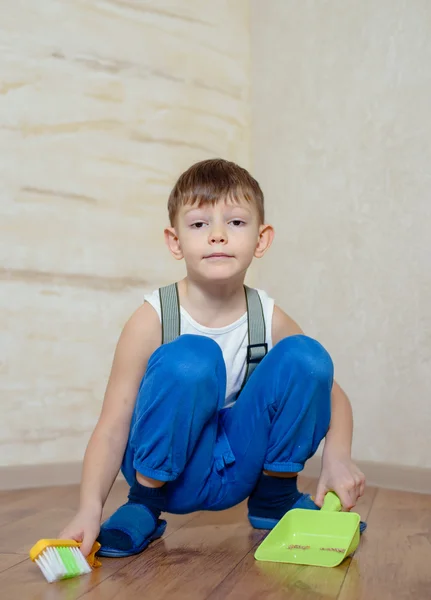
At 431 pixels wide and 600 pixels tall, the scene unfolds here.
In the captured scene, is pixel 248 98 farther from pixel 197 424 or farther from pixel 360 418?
pixel 197 424

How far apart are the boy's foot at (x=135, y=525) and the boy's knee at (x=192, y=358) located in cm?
17

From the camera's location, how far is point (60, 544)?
0.81 m

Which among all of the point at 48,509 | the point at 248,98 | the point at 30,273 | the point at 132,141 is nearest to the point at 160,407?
the point at 48,509

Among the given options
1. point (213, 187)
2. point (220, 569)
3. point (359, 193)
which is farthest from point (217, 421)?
point (359, 193)

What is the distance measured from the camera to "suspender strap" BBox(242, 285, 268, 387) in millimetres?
1077

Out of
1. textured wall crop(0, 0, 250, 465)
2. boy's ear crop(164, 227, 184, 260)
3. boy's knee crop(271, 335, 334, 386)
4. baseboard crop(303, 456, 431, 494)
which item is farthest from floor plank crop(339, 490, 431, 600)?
textured wall crop(0, 0, 250, 465)

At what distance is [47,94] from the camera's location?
1518 mm

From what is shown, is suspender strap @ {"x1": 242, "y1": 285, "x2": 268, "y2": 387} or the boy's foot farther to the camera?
suspender strap @ {"x1": 242, "y1": 285, "x2": 268, "y2": 387}

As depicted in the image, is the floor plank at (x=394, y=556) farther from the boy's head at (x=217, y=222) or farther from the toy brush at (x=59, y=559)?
the boy's head at (x=217, y=222)

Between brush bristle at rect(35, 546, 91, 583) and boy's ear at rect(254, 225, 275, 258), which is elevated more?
boy's ear at rect(254, 225, 275, 258)

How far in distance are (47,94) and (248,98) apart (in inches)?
18.7

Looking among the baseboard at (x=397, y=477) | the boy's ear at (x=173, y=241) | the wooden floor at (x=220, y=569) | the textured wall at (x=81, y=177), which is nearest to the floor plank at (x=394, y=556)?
the wooden floor at (x=220, y=569)

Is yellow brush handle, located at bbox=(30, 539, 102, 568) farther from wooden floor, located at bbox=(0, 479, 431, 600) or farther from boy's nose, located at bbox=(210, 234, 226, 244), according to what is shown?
boy's nose, located at bbox=(210, 234, 226, 244)

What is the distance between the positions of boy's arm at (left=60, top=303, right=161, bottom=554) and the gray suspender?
14 millimetres
